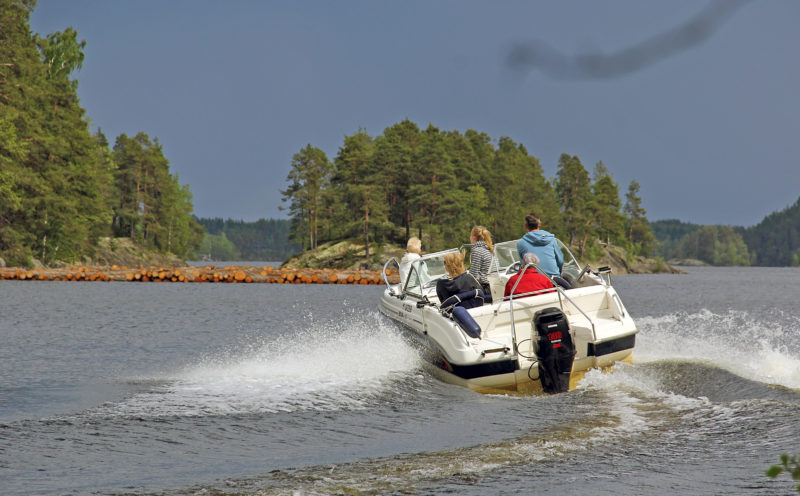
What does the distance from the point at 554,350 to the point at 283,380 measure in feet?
13.9

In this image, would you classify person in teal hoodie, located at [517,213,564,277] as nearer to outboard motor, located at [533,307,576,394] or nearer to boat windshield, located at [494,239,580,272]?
outboard motor, located at [533,307,576,394]

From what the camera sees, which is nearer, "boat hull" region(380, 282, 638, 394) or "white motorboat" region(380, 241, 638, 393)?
"white motorboat" region(380, 241, 638, 393)

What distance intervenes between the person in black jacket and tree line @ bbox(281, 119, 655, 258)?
65360mm

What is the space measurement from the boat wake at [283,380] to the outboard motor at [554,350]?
239cm

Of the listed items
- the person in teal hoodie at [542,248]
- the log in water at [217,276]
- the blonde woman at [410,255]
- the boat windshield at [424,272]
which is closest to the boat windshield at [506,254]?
the boat windshield at [424,272]

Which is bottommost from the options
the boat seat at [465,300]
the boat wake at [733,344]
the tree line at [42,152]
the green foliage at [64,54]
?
the boat wake at [733,344]

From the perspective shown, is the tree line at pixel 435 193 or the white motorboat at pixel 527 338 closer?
the white motorboat at pixel 527 338

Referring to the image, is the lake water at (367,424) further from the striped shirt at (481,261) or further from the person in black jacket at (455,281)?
the striped shirt at (481,261)

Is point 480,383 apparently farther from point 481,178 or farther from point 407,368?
point 481,178

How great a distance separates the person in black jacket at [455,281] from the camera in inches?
394

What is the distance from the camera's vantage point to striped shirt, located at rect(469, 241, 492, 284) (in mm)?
11297

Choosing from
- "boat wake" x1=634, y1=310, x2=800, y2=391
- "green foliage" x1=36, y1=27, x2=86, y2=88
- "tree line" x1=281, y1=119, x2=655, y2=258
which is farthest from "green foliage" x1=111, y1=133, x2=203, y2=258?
"boat wake" x1=634, y1=310, x2=800, y2=391

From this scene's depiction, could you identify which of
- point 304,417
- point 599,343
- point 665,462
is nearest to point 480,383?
point 599,343

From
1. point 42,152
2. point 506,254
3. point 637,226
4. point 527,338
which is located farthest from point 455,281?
point 637,226
